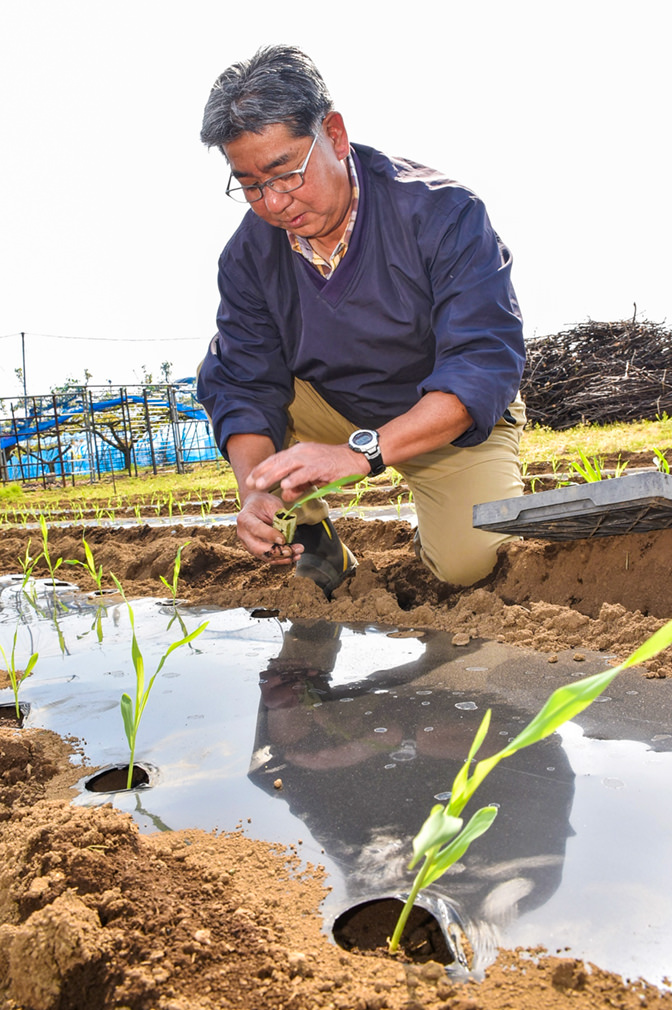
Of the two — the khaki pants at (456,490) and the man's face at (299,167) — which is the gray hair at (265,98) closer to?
the man's face at (299,167)

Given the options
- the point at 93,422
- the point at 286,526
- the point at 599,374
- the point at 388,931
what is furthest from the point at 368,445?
the point at 93,422

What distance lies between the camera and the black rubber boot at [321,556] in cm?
269

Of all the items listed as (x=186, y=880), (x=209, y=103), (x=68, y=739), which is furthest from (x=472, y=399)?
(x=186, y=880)

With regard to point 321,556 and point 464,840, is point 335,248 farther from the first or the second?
point 464,840

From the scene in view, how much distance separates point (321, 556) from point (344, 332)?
0.81 metres

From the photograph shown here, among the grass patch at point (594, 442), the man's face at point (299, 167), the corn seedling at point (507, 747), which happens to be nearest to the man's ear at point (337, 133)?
the man's face at point (299, 167)

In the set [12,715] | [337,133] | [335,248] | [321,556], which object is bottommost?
[12,715]

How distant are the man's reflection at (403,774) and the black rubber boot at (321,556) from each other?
822mm

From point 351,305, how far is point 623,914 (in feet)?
6.08

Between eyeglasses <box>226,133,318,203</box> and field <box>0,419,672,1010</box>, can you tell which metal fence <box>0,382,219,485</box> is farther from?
field <box>0,419,672,1010</box>

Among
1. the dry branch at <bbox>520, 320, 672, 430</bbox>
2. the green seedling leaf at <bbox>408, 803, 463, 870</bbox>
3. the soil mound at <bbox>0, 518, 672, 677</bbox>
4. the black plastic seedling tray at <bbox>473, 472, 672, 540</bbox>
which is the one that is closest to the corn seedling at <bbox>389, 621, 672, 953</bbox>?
the green seedling leaf at <bbox>408, 803, 463, 870</bbox>

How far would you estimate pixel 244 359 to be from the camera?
103 inches

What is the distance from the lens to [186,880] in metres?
0.96

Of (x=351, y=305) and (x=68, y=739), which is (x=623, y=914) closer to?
(x=68, y=739)
